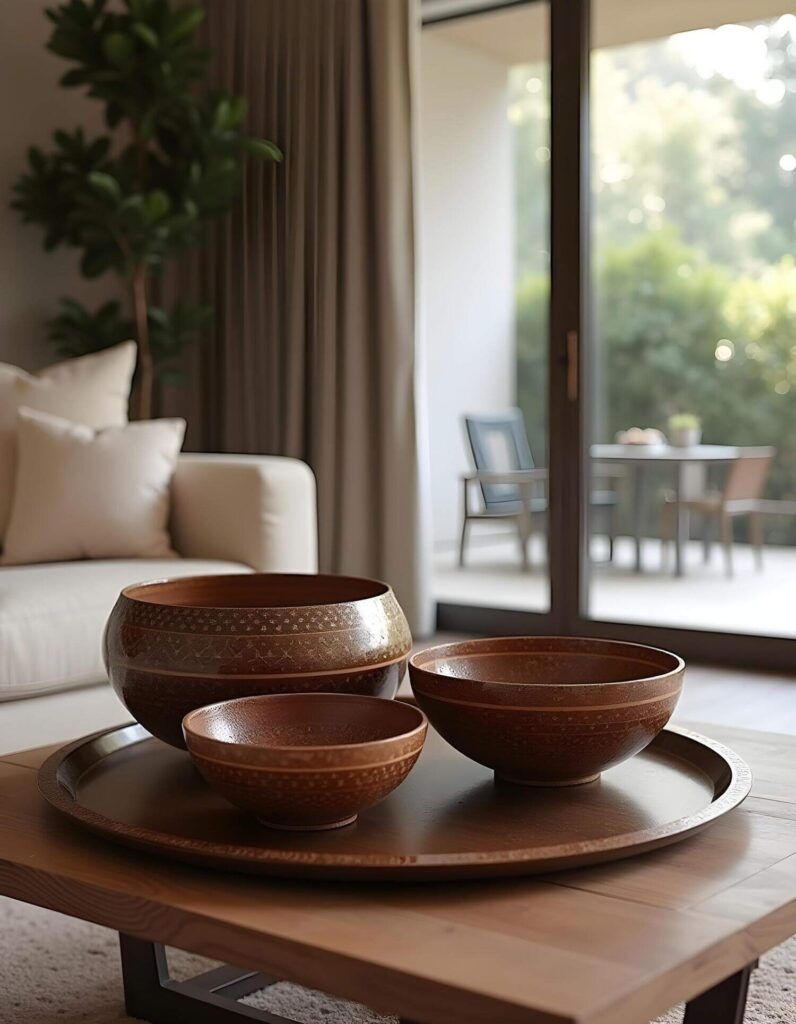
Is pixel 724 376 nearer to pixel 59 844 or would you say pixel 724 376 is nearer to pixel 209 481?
pixel 209 481

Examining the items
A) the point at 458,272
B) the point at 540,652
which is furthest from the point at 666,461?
the point at 540,652

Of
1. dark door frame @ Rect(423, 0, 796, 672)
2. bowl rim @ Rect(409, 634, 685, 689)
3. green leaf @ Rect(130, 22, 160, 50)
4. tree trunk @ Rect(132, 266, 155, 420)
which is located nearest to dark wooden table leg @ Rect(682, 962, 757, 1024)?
bowl rim @ Rect(409, 634, 685, 689)

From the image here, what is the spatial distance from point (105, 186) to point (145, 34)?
465 millimetres

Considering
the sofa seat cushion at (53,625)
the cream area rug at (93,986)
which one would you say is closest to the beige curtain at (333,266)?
the sofa seat cushion at (53,625)

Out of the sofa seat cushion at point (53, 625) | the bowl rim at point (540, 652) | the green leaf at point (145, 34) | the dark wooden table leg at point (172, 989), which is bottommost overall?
the dark wooden table leg at point (172, 989)

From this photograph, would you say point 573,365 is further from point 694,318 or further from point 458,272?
point 458,272

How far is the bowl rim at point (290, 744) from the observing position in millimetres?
1146

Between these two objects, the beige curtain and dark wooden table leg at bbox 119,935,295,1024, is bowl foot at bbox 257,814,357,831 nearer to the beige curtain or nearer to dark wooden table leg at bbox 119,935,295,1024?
dark wooden table leg at bbox 119,935,295,1024

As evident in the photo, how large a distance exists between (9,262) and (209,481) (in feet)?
6.13

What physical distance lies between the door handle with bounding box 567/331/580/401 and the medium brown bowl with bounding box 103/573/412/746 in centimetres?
292

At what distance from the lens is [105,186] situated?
3.97 metres

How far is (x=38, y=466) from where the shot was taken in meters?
3.07

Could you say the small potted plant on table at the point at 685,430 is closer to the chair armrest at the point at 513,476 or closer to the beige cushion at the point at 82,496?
the chair armrest at the point at 513,476

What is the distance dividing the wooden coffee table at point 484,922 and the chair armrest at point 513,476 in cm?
428
